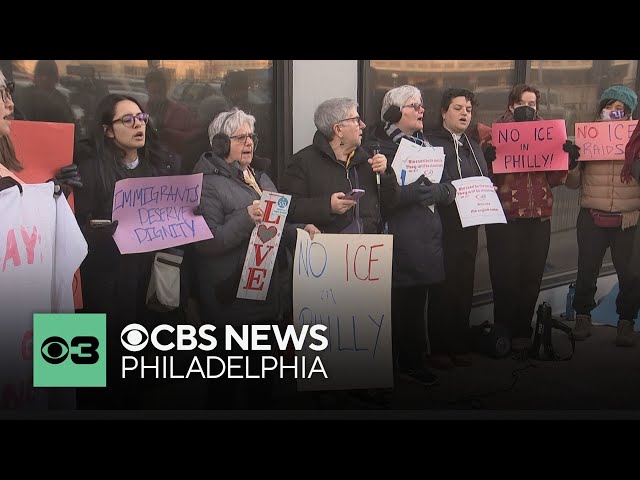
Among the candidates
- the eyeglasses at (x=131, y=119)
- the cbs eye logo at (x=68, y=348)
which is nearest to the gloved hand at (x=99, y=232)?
the cbs eye logo at (x=68, y=348)

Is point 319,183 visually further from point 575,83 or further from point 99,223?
point 575,83

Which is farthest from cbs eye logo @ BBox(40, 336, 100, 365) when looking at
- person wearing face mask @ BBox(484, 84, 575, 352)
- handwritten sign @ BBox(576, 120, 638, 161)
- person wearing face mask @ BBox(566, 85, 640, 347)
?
handwritten sign @ BBox(576, 120, 638, 161)

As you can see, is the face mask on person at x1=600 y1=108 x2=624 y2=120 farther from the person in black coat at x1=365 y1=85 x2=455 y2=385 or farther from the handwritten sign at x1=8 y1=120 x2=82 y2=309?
the handwritten sign at x1=8 y1=120 x2=82 y2=309

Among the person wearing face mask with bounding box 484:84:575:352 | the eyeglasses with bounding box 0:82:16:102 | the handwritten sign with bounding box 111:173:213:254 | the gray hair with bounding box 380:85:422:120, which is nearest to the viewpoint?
the eyeglasses with bounding box 0:82:16:102

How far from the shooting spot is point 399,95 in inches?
199

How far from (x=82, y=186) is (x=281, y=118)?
1066mm

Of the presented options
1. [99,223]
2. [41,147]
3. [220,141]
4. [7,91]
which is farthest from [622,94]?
[7,91]

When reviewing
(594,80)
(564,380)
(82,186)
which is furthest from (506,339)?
(82,186)

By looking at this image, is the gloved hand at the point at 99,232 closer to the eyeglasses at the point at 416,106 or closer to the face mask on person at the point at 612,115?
the eyeglasses at the point at 416,106

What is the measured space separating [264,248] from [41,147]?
1229 millimetres

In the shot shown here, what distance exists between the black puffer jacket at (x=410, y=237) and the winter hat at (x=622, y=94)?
109 centimetres

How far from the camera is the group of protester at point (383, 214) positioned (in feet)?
16.2

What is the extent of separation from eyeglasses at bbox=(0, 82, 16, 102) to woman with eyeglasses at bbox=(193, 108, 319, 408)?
98 cm

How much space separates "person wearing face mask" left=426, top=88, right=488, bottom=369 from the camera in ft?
16.9
